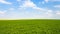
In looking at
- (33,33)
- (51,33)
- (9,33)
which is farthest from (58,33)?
(9,33)

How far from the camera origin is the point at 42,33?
14.5 m

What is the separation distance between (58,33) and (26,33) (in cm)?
359

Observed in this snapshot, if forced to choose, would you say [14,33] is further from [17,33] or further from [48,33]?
[48,33]

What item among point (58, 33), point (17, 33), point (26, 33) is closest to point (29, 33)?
point (26, 33)

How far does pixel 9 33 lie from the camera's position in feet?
47.9

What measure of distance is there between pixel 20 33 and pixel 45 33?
2.75m

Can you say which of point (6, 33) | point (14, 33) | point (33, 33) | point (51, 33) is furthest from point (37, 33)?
point (6, 33)

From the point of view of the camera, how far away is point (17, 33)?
568 inches

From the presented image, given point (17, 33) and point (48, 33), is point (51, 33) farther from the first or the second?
point (17, 33)

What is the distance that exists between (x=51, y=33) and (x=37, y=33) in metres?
1.57

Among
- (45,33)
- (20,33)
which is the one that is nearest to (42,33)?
(45,33)

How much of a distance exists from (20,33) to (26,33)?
2.19 feet

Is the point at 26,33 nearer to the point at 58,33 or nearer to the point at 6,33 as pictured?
the point at 6,33

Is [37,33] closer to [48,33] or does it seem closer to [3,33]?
[48,33]
